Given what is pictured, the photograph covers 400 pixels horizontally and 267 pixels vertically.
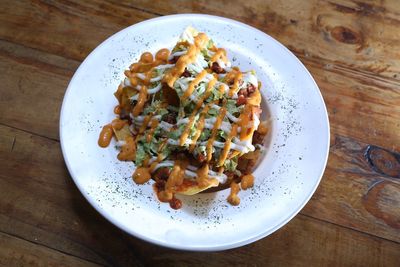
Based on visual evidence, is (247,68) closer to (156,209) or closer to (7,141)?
(156,209)

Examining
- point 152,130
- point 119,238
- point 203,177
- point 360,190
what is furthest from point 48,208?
point 360,190

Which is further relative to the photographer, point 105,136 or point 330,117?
point 330,117

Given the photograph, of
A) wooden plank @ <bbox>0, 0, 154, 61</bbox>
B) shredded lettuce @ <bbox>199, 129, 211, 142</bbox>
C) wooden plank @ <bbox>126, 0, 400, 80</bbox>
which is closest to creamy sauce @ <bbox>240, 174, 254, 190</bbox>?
shredded lettuce @ <bbox>199, 129, 211, 142</bbox>

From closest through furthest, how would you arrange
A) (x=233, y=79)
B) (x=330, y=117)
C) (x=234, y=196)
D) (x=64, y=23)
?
(x=234, y=196) → (x=233, y=79) → (x=330, y=117) → (x=64, y=23)

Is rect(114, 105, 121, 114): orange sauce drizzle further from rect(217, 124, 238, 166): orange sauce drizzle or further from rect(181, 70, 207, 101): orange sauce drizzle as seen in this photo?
rect(217, 124, 238, 166): orange sauce drizzle

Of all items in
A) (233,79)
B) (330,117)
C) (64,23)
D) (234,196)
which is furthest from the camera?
(64,23)

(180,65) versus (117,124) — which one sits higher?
(180,65)

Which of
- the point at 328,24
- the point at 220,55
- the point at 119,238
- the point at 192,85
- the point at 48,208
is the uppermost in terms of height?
the point at 328,24

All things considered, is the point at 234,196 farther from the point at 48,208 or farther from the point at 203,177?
the point at 48,208
